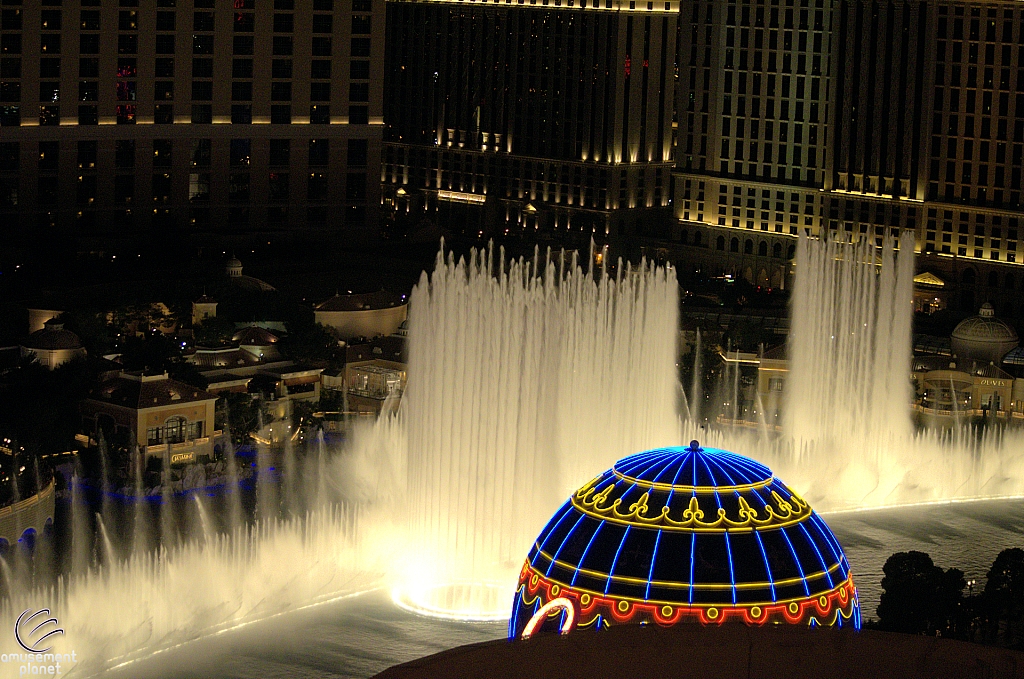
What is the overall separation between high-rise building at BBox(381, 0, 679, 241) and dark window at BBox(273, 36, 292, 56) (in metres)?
12.9

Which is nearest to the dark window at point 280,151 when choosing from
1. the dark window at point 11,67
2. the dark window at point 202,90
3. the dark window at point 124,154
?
the dark window at point 202,90

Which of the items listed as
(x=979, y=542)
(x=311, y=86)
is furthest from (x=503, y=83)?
(x=979, y=542)

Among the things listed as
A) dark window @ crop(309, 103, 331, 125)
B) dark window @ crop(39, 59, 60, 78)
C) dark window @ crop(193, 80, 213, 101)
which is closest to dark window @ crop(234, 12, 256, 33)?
dark window @ crop(193, 80, 213, 101)

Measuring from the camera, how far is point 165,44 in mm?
68000

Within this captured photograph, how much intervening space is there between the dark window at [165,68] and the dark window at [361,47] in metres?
7.48

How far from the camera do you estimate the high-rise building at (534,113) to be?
8088 centimetres

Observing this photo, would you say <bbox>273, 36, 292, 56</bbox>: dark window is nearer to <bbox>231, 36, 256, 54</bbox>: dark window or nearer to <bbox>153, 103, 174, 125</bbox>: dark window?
<bbox>231, 36, 256, 54</bbox>: dark window

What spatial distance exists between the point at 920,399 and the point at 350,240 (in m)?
32.2

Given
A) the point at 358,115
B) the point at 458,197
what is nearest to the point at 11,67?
the point at 358,115

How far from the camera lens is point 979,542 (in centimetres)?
3266

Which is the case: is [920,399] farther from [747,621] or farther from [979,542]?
[747,621]

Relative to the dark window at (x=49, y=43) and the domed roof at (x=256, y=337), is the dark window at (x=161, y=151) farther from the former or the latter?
the domed roof at (x=256, y=337)

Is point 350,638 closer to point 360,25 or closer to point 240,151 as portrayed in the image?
point 240,151

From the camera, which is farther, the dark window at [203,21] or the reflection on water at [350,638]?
the dark window at [203,21]
